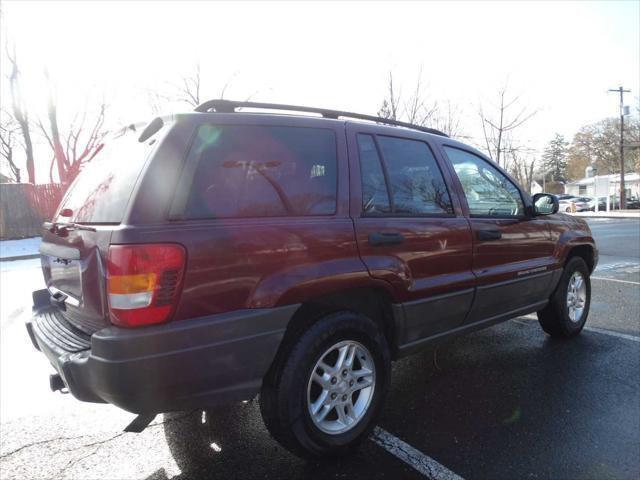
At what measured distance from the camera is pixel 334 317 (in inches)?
99.0

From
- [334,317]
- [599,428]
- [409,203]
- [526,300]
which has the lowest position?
[599,428]

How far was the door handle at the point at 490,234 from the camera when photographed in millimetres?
3350

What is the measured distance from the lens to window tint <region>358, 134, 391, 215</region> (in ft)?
9.04

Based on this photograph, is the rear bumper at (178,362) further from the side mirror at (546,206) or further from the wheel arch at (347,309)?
the side mirror at (546,206)

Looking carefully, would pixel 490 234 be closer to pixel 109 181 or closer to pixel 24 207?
pixel 109 181

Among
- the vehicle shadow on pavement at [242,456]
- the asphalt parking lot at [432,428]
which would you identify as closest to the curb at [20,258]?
the asphalt parking lot at [432,428]

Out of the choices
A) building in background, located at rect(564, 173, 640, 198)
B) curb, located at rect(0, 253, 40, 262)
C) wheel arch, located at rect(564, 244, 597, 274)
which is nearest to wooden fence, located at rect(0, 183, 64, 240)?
curb, located at rect(0, 253, 40, 262)

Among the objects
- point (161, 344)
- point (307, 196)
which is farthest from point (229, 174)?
point (161, 344)

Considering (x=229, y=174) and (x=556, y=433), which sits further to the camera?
(x=556, y=433)

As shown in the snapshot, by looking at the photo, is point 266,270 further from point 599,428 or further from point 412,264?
point 599,428

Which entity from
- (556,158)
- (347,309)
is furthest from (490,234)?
(556,158)

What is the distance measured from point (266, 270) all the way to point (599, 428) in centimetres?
236

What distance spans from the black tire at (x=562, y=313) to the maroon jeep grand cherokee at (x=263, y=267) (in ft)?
4.54

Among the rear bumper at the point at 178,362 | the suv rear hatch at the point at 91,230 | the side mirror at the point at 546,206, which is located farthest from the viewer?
the side mirror at the point at 546,206
